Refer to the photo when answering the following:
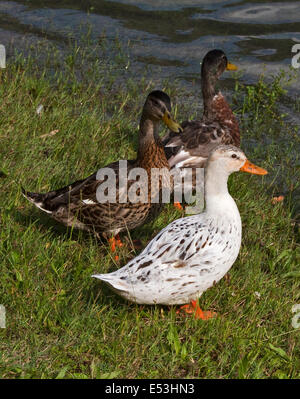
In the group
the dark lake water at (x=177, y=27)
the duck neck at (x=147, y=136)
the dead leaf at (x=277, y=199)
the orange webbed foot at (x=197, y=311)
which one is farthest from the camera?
the dark lake water at (x=177, y=27)

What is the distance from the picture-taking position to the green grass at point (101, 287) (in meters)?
3.92

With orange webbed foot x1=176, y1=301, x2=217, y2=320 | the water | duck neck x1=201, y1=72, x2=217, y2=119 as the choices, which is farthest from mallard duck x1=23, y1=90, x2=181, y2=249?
the water

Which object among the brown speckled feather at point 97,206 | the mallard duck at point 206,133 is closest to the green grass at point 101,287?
the brown speckled feather at point 97,206

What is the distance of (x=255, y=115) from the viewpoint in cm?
820

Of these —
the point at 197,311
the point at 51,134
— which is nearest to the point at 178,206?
the point at 51,134

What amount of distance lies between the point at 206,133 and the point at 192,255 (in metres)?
2.56

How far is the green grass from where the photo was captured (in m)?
3.92

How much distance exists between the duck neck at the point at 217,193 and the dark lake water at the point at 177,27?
4779 millimetres

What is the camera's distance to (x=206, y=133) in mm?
6586

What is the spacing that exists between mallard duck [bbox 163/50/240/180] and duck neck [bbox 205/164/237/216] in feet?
5.99

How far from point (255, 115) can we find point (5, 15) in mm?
4808

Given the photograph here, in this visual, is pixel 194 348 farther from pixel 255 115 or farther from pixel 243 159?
pixel 255 115

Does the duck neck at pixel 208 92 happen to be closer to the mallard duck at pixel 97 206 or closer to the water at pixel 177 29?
the water at pixel 177 29
